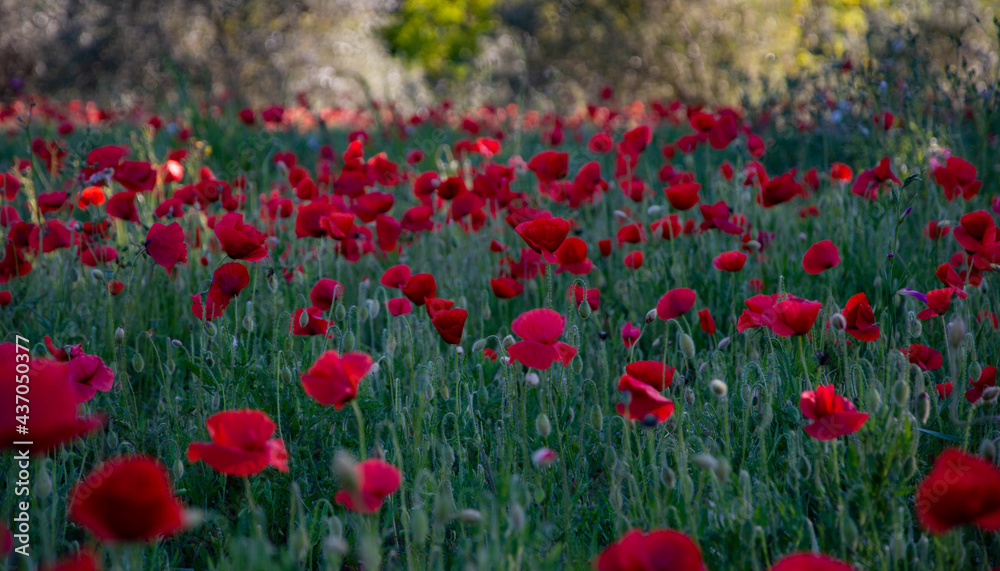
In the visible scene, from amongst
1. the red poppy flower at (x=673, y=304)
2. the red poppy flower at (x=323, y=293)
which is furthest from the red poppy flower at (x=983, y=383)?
the red poppy flower at (x=323, y=293)

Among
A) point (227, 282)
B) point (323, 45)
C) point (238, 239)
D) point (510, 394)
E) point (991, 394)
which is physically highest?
point (323, 45)

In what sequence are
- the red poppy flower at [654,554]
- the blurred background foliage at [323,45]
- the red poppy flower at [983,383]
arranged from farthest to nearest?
the blurred background foliage at [323,45] → the red poppy flower at [983,383] → the red poppy flower at [654,554]

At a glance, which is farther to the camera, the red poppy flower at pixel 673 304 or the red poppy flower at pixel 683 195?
the red poppy flower at pixel 683 195

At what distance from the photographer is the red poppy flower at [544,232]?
64.1 inches

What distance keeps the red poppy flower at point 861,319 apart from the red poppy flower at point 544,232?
2.01ft

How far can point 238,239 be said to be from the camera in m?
1.61


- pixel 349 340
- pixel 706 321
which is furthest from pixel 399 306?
pixel 706 321

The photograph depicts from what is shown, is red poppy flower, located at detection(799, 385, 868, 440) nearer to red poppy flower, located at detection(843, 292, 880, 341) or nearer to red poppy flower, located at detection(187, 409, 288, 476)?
red poppy flower, located at detection(843, 292, 880, 341)

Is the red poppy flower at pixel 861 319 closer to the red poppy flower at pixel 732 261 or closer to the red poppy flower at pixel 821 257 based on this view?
the red poppy flower at pixel 821 257

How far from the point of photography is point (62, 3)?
12.8m

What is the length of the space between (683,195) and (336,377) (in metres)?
1.50

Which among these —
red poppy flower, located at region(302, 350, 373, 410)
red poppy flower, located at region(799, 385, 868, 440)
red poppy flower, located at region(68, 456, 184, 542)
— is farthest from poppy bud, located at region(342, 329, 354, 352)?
red poppy flower, located at region(799, 385, 868, 440)

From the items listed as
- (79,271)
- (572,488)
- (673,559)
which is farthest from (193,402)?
(673,559)

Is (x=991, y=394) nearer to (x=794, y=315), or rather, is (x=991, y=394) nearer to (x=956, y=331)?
(x=956, y=331)
